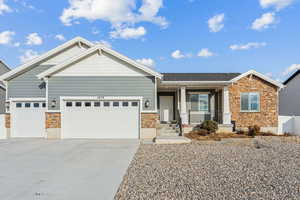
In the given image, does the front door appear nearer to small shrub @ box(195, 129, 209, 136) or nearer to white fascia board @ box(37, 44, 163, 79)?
small shrub @ box(195, 129, 209, 136)

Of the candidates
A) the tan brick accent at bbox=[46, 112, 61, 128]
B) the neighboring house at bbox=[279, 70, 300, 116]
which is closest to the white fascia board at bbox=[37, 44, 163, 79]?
the tan brick accent at bbox=[46, 112, 61, 128]

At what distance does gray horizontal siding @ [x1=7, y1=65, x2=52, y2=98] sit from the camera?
1278 centimetres

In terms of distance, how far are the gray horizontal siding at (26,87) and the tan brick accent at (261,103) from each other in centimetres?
1279

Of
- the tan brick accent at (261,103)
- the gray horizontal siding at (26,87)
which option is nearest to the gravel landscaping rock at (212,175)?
the tan brick accent at (261,103)

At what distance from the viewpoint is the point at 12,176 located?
534cm

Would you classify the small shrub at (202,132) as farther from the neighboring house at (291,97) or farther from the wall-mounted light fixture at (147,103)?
the neighboring house at (291,97)

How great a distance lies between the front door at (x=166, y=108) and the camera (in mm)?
16266

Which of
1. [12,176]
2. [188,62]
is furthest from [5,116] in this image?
[188,62]

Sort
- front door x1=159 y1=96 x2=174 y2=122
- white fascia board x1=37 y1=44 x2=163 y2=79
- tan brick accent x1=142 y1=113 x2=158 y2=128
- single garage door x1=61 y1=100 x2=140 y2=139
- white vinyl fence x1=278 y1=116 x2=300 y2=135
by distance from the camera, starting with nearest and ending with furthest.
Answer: white fascia board x1=37 y1=44 x2=163 y2=79 → tan brick accent x1=142 y1=113 x2=158 y2=128 → single garage door x1=61 y1=100 x2=140 y2=139 → white vinyl fence x1=278 y1=116 x2=300 y2=135 → front door x1=159 y1=96 x2=174 y2=122

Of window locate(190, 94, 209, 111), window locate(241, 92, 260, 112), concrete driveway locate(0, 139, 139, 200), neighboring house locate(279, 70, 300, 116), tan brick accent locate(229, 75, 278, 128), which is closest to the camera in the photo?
concrete driveway locate(0, 139, 139, 200)

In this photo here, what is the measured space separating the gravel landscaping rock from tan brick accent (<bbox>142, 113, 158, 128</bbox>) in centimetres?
355

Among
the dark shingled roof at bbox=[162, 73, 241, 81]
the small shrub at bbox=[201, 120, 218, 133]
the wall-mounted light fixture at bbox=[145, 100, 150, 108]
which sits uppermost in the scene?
the dark shingled roof at bbox=[162, 73, 241, 81]

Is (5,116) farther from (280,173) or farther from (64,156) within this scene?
(280,173)

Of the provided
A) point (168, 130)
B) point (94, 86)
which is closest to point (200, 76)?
point (168, 130)
